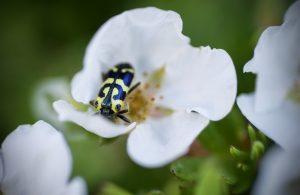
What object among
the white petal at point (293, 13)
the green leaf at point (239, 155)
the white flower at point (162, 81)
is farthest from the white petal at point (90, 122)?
the white petal at point (293, 13)

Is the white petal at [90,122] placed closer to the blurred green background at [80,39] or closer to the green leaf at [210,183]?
the green leaf at [210,183]

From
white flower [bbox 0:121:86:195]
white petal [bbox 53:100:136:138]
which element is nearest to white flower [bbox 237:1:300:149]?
white petal [bbox 53:100:136:138]

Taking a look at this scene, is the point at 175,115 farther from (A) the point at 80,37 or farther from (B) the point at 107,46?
(A) the point at 80,37

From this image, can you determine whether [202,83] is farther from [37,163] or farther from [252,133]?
[37,163]

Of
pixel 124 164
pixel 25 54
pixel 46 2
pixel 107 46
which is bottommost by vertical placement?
pixel 124 164

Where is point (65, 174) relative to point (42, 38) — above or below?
above

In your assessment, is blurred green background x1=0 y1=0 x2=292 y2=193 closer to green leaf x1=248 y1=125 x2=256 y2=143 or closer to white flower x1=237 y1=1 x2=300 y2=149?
white flower x1=237 y1=1 x2=300 y2=149

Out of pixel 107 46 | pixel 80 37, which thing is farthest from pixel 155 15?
pixel 80 37
